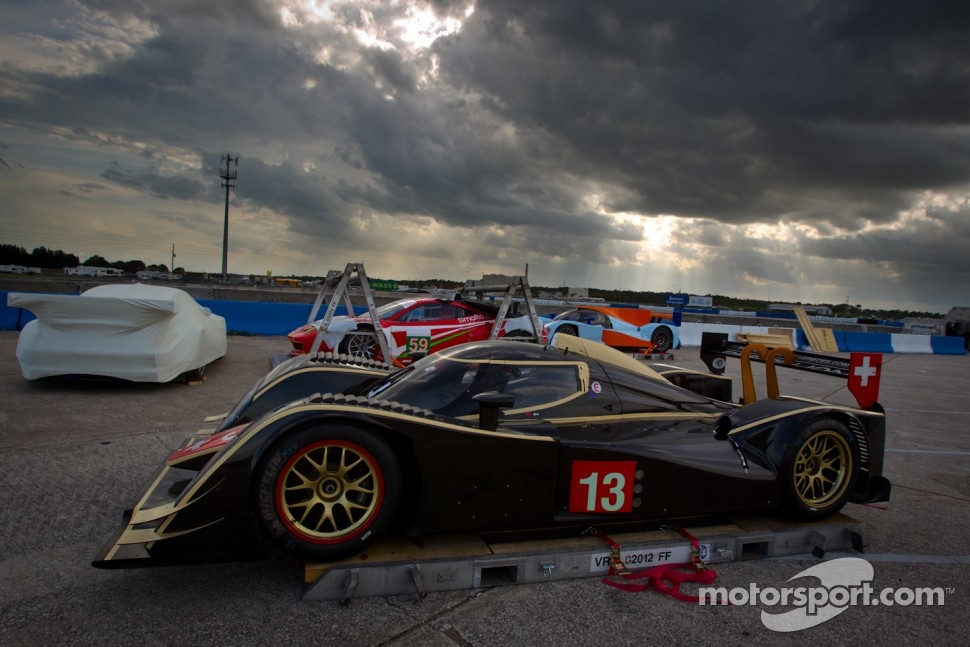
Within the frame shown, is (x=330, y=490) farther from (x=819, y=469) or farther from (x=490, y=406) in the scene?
(x=819, y=469)

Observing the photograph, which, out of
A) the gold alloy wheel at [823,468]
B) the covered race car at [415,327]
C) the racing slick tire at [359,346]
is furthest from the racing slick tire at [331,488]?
the racing slick tire at [359,346]

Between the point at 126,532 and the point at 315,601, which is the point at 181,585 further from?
the point at 315,601

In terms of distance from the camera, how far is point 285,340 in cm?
1558

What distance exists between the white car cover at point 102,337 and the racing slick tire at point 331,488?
6012mm

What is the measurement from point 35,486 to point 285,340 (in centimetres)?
1157

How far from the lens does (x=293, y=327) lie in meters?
16.9

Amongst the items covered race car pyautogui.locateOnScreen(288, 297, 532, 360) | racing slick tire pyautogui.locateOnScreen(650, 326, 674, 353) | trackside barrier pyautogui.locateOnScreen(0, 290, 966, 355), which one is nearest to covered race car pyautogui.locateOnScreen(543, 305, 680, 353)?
racing slick tire pyautogui.locateOnScreen(650, 326, 674, 353)

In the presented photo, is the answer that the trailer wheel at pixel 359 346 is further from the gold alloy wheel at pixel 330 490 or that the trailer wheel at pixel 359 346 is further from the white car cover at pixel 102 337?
the gold alloy wheel at pixel 330 490

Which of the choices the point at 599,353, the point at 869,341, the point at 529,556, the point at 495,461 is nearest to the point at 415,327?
the point at 599,353

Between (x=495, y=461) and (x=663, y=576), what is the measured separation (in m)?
1.15

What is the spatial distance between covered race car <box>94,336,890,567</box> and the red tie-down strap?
230 millimetres

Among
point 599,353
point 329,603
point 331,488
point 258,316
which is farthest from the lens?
point 258,316

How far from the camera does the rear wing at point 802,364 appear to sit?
14.4 feet

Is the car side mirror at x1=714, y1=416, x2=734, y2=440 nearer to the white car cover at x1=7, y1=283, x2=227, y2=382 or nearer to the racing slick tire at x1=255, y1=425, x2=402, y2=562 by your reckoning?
the racing slick tire at x1=255, y1=425, x2=402, y2=562
